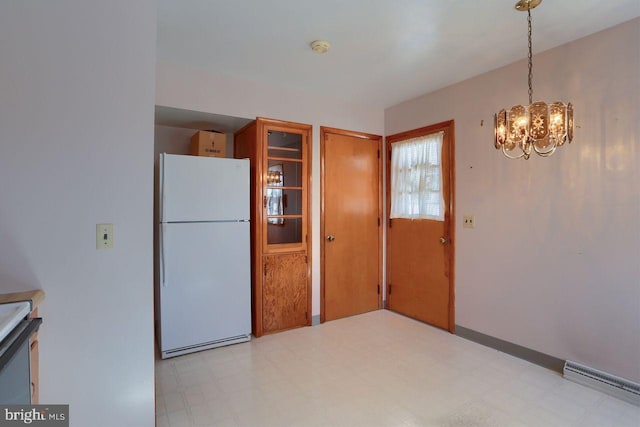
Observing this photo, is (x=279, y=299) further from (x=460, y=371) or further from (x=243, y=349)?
(x=460, y=371)

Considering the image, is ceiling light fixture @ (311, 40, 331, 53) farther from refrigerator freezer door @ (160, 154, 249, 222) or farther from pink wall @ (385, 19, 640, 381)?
pink wall @ (385, 19, 640, 381)

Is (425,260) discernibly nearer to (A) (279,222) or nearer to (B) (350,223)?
(B) (350,223)

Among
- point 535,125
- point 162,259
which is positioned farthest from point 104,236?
point 535,125

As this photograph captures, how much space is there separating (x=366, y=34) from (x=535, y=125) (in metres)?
1.28

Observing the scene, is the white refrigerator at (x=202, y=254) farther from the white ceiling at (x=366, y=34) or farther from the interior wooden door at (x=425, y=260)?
the interior wooden door at (x=425, y=260)

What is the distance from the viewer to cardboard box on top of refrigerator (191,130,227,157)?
117 inches

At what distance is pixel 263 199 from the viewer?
3119 mm

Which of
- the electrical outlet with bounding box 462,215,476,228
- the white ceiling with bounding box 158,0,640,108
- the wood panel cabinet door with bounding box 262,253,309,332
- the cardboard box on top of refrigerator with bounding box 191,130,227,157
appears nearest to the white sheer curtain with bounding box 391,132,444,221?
the electrical outlet with bounding box 462,215,476,228

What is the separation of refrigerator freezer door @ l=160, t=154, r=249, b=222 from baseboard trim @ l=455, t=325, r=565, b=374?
2.44m

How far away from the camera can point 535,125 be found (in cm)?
176

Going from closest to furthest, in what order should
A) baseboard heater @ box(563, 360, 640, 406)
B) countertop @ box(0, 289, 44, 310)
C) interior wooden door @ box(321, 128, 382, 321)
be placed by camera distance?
countertop @ box(0, 289, 44, 310) < baseboard heater @ box(563, 360, 640, 406) < interior wooden door @ box(321, 128, 382, 321)

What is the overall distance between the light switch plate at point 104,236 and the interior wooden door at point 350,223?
2.24 metres

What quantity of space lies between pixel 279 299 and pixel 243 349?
600 mm

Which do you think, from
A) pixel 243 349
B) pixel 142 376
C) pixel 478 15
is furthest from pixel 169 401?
pixel 478 15
